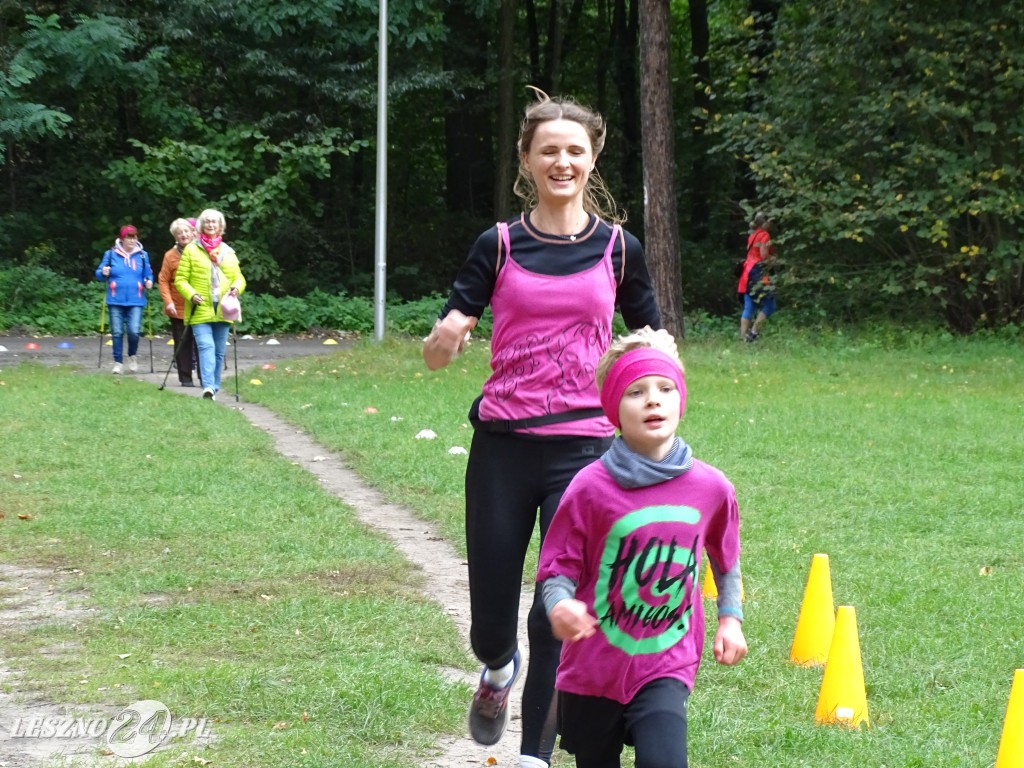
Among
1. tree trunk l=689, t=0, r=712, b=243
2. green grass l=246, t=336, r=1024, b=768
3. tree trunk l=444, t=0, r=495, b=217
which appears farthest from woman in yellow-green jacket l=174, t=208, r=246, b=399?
tree trunk l=689, t=0, r=712, b=243

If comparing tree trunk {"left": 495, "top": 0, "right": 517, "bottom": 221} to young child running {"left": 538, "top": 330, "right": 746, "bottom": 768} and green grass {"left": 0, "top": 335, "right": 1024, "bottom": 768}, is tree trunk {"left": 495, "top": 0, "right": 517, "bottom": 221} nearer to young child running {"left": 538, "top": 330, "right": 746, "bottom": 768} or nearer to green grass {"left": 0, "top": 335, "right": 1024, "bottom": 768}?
green grass {"left": 0, "top": 335, "right": 1024, "bottom": 768}

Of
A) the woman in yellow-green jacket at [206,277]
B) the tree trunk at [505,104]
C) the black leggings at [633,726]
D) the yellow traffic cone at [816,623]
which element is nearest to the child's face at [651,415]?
the black leggings at [633,726]

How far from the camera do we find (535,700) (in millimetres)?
3926

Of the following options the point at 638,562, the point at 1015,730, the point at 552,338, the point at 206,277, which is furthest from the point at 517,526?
the point at 206,277

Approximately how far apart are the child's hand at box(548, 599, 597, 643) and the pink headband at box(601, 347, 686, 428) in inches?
20.6

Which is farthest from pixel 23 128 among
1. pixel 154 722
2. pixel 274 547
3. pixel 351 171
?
pixel 154 722

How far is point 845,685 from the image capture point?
14.8 ft

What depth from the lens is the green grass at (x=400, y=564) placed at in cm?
459

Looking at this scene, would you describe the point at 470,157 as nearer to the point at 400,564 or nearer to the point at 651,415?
the point at 400,564

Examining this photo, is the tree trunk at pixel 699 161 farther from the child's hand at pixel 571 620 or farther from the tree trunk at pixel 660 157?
the child's hand at pixel 571 620

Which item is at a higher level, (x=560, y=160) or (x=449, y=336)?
(x=560, y=160)

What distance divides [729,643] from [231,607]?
3.34 meters

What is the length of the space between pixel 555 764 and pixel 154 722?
1409mm

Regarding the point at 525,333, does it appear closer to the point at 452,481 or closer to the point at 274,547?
the point at 274,547
